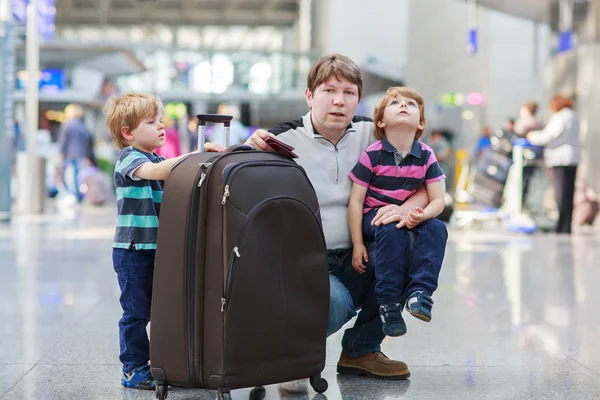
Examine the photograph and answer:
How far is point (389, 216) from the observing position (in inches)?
135

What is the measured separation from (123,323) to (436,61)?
30.1 metres

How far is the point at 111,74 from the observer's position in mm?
35219

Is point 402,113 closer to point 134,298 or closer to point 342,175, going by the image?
point 342,175

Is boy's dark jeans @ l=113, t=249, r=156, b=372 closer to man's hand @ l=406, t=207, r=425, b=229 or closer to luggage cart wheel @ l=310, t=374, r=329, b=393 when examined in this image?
luggage cart wheel @ l=310, t=374, r=329, b=393

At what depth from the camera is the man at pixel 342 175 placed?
357 cm

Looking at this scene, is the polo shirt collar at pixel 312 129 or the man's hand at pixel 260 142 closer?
the man's hand at pixel 260 142

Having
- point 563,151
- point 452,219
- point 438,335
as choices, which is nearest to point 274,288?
point 438,335

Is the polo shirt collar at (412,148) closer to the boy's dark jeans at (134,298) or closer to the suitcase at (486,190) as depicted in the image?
the boy's dark jeans at (134,298)

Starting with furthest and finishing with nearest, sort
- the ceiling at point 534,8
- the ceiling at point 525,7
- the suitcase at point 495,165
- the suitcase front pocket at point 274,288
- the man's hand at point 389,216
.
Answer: the ceiling at point 525,7, the ceiling at point 534,8, the suitcase at point 495,165, the man's hand at point 389,216, the suitcase front pocket at point 274,288

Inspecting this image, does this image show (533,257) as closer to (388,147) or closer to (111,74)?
(388,147)

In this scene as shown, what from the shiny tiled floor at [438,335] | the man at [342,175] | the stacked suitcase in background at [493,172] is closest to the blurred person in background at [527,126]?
the stacked suitcase in background at [493,172]

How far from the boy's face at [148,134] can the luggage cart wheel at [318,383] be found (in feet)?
3.28

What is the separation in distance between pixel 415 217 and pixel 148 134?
3.20 ft

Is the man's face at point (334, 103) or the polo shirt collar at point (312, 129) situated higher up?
the man's face at point (334, 103)
